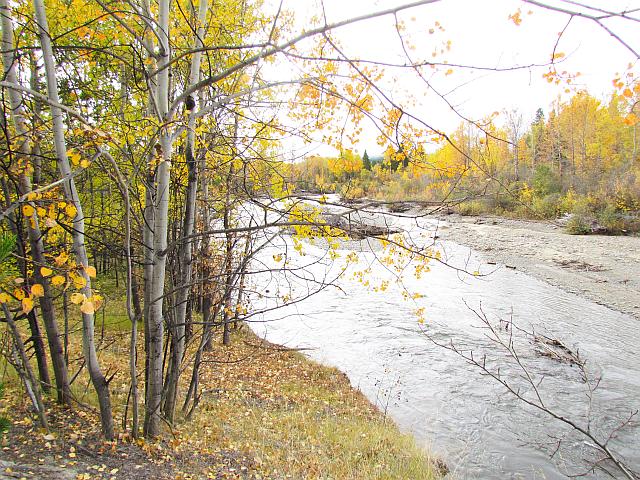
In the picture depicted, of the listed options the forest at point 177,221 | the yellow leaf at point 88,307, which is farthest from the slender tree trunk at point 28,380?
the yellow leaf at point 88,307

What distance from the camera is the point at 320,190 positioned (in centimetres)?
503

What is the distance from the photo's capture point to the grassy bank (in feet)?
12.6

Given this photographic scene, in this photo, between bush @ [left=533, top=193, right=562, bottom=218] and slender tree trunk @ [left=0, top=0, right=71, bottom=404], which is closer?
slender tree trunk @ [left=0, top=0, right=71, bottom=404]

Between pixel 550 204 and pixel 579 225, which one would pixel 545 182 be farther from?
pixel 579 225

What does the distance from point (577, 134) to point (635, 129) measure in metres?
4.72

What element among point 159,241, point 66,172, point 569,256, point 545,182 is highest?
point 545,182

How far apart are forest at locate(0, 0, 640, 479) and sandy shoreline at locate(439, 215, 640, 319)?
1048 centimetres

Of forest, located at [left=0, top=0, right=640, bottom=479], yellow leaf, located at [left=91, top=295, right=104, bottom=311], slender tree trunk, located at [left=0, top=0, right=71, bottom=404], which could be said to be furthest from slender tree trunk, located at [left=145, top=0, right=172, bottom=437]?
yellow leaf, located at [left=91, top=295, right=104, bottom=311]

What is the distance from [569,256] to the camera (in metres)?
21.3

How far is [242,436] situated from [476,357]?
21.9ft

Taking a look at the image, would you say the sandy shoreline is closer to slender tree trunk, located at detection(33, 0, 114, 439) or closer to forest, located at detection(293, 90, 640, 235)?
forest, located at detection(293, 90, 640, 235)

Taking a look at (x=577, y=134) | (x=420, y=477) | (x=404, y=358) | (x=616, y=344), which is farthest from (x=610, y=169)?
(x=420, y=477)

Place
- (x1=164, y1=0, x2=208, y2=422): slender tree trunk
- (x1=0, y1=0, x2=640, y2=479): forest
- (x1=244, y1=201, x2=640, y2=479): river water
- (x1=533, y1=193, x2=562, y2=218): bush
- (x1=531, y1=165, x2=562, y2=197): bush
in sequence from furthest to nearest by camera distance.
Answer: (x1=531, y1=165, x2=562, y2=197): bush, (x1=533, y1=193, x2=562, y2=218): bush, (x1=244, y1=201, x2=640, y2=479): river water, (x1=164, y1=0, x2=208, y2=422): slender tree trunk, (x1=0, y1=0, x2=640, y2=479): forest

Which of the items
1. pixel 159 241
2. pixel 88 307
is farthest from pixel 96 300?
pixel 159 241
